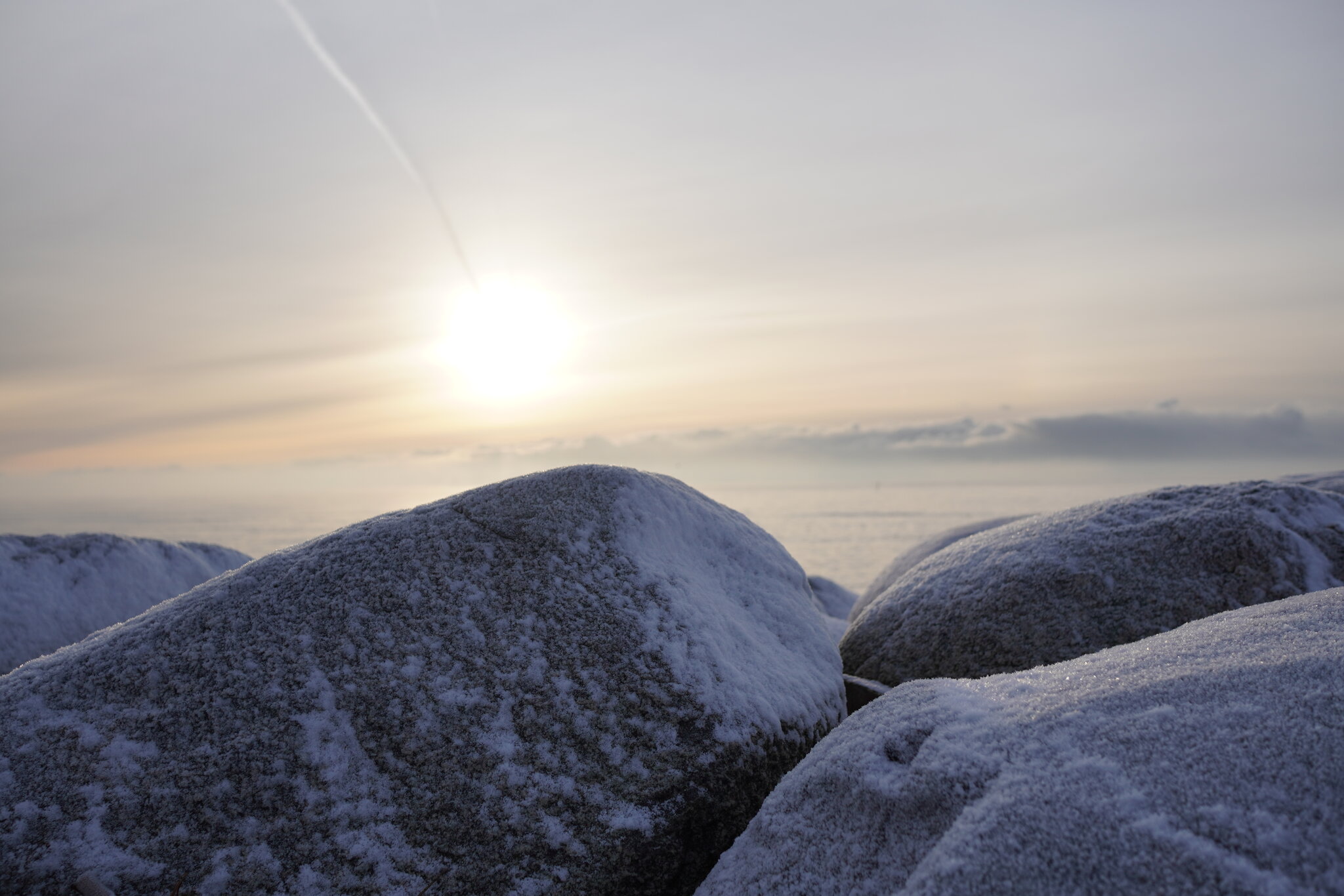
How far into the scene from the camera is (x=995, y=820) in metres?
1.86

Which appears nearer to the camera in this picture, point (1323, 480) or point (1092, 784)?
point (1092, 784)

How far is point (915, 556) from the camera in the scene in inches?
257

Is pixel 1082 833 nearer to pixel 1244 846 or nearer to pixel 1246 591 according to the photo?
pixel 1244 846

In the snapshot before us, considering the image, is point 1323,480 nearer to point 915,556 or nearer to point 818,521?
point 915,556

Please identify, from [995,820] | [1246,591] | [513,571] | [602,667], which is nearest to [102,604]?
[513,571]

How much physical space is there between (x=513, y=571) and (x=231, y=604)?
106 centimetres

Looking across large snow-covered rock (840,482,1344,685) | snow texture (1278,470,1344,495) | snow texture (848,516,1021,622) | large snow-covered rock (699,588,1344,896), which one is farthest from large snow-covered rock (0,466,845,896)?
snow texture (1278,470,1344,495)

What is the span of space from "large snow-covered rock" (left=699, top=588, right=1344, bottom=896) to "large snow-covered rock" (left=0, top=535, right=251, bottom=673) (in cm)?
501

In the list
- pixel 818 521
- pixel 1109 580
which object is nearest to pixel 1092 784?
pixel 1109 580

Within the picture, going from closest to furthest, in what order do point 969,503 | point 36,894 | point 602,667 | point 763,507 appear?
point 36,894, point 602,667, point 969,503, point 763,507

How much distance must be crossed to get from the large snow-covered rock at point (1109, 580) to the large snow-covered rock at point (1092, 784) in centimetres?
146

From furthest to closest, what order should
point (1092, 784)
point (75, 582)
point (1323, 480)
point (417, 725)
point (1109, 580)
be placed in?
point (1323, 480) < point (75, 582) < point (1109, 580) < point (417, 725) < point (1092, 784)

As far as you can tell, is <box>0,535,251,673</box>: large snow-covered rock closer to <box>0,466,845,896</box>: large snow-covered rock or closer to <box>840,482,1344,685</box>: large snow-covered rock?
<box>0,466,845,896</box>: large snow-covered rock

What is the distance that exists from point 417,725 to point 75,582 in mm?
4396
